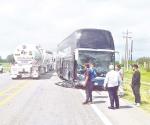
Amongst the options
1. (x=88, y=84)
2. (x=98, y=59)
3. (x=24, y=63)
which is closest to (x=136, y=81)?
(x=88, y=84)

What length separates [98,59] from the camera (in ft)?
98.3

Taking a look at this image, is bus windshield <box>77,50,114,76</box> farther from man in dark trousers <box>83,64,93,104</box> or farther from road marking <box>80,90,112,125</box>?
road marking <box>80,90,112,125</box>

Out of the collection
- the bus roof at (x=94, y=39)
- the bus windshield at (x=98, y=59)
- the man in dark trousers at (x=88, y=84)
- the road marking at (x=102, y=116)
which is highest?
the bus roof at (x=94, y=39)

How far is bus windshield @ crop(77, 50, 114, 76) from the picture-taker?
2988 centimetres

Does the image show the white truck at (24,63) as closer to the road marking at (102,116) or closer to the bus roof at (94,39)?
the bus roof at (94,39)

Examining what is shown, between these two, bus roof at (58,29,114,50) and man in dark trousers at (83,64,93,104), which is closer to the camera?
man in dark trousers at (83,64,93,104)

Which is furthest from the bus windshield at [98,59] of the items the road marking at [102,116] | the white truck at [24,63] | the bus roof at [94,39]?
the white truck at [24,63]

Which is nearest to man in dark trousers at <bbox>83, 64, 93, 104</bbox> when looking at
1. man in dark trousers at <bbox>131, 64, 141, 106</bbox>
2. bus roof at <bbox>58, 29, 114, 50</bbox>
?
man in dark trousers at <bbox>131, 64, 141, 106</bbox>

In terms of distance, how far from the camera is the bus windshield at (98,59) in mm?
29875

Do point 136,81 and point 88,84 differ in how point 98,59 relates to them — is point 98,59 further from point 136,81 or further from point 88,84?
point 136,81

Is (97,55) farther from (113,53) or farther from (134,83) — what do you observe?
(134,83)

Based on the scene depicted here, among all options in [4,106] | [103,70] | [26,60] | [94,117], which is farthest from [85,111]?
[26,60]

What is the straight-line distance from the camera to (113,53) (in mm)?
29812

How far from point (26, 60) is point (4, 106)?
27017 millimetres
